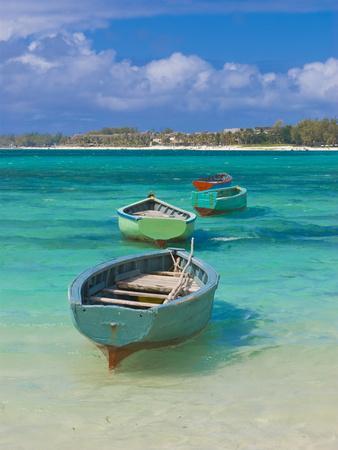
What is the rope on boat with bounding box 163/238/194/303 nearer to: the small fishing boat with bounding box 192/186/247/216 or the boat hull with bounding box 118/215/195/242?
the boat hull with bounding box 118/215/195/242

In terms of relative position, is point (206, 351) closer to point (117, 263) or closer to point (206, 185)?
point (117, 263)

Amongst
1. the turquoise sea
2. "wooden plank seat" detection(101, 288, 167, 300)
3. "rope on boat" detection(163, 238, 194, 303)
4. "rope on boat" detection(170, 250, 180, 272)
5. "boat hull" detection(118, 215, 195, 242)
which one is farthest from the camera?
"boat hull" detection(118, 215, 195, 242)

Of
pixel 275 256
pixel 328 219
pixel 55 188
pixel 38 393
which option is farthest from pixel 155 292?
pixel 55 188

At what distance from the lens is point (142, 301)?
1338 cm

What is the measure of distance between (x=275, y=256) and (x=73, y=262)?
6605mm

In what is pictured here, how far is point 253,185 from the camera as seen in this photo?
63.7 meters

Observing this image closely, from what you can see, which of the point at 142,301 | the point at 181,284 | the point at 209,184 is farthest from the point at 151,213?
the point at 209,184

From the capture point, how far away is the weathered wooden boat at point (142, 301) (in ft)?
35.7

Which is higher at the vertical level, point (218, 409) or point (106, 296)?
point (106, 296)

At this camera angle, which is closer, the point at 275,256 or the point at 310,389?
the point at 310,389

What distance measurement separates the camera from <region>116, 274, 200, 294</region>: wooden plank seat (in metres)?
13.4

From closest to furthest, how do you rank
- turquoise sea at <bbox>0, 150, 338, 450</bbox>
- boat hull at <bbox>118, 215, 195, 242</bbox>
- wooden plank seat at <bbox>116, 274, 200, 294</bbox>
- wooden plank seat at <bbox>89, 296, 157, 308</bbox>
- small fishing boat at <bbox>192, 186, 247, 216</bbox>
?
turquoise sea at <bbox>0, 150, 338, 450</bbox> → wooden plank seat at <bbox>89, 296, 157, 308</bbox> → wooden plank seat at <bbox>116, 274, 200, 294</bbox> → boat hull at <bbox>118, 215, 195, 242</bbox> → small fishing boat at <bbox>192, 186, 247, 216</bbox>

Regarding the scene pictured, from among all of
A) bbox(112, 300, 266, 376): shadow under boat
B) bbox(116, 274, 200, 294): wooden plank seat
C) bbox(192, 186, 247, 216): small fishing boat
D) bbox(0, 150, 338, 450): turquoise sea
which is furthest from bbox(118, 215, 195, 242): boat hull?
bbox(192, 186, 247, 216): small fishing boat

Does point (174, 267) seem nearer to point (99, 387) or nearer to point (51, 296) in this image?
point (51, 296)
